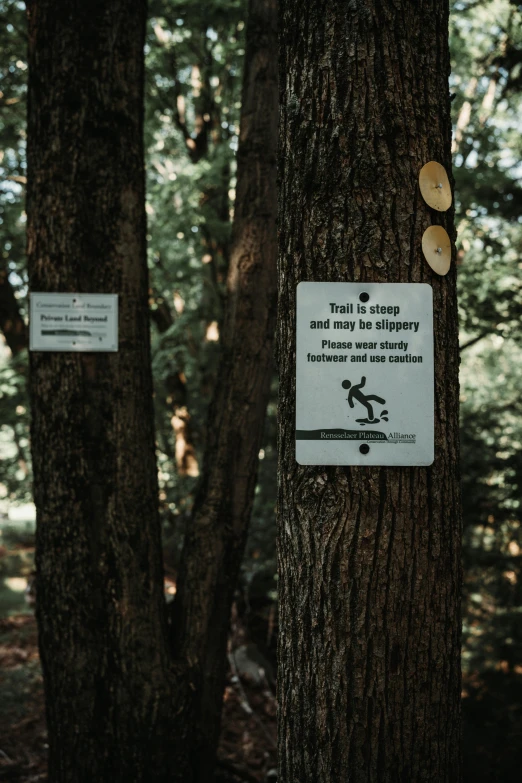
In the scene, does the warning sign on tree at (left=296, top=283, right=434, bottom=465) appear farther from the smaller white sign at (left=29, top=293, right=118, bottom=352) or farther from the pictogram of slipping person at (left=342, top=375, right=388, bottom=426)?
the smaller white sign at (left=29, top=293, right=118, bottom=352)

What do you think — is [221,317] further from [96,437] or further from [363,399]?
[363,399]

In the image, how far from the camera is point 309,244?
1.52 meters

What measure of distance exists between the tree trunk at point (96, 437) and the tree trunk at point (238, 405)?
0.77 feet

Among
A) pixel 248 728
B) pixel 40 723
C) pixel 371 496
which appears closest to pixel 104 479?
pixel 371 496

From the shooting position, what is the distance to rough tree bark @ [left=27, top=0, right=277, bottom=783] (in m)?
2.62

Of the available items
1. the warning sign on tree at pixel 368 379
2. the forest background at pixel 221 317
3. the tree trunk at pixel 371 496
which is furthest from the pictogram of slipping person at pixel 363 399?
the forest background at pixel 221 317

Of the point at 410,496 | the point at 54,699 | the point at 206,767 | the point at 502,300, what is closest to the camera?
the point at 410,496

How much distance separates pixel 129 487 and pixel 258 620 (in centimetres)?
413

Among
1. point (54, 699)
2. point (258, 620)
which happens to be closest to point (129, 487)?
point (54, 699)

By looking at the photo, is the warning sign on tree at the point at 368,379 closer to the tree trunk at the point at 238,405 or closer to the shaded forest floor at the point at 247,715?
the tree trunk at the point at 238,405

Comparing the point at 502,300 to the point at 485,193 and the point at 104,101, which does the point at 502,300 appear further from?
the point at 104,101

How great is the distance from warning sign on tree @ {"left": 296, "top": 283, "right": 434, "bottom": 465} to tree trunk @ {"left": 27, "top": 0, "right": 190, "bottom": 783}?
4.72 ft

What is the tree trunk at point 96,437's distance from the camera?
261cm

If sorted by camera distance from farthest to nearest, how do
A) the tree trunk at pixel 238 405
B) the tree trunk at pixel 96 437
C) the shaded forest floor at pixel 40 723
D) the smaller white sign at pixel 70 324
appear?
1. the shaded forest floor at pixel 40 723
2. the tree trunk at pixel 238 405
3. the smaller white sign at pixel 70 324
4. the tree trunk at pixel 96 437
